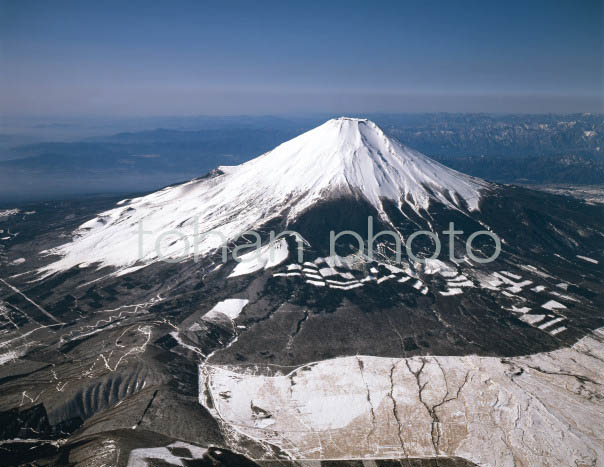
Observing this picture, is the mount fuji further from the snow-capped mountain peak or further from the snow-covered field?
the snow-capped mountain peak

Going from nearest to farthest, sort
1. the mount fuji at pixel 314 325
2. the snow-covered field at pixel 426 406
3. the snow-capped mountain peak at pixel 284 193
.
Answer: the snow-covered field at pixel 426 406
the mount fuji at pixel 314 325
the snow-capped mountain peak at pixel 284 193

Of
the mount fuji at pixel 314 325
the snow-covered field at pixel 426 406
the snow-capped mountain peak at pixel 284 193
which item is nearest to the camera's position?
the snow-covered field at pixel 426 406

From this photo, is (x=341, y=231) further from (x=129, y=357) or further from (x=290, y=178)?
(x=129, y=357)

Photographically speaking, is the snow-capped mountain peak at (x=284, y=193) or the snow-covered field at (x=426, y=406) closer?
the snow-covered field at (x=426, y=406)

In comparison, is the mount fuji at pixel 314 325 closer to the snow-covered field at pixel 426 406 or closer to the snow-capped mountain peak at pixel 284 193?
the snow-covered field at pixel 426 406

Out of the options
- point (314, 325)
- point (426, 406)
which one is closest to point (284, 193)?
point (314, 325)

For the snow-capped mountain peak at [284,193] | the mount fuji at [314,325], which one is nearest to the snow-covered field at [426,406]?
the mount fuji at [314,325]

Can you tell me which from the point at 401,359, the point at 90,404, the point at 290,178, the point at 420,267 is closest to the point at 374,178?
the point at 290,178
